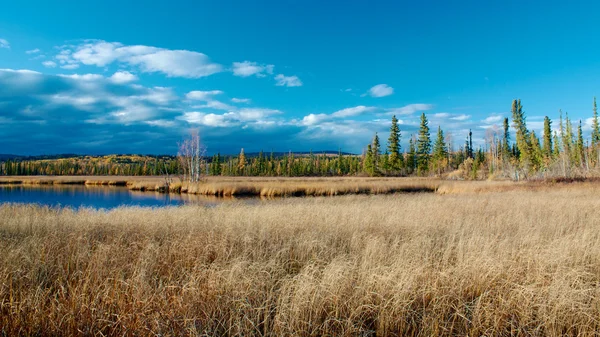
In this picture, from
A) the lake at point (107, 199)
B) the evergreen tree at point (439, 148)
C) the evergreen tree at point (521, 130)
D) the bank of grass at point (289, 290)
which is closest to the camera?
the bank of grass at point (289, 290)

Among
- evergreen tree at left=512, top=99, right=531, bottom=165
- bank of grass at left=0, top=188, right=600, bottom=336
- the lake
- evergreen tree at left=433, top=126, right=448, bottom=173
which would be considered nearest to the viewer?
bank of grass at left=0, top=188, right=600, bottom=336

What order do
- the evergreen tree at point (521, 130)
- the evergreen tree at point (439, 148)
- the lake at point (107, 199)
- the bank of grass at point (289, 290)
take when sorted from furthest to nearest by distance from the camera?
the evergreen tree at point (439, 148), the evergreen tree at point (521, 130), the lake at point (107, 199), the bank of grass at point (289, 290)

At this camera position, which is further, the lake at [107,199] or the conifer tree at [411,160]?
the conifer tree at [411,160]

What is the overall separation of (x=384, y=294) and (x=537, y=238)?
457 centimetres

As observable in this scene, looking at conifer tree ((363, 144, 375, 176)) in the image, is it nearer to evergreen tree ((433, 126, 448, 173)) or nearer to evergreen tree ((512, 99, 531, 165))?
evergreen tree ((433, 126, 448, 173))

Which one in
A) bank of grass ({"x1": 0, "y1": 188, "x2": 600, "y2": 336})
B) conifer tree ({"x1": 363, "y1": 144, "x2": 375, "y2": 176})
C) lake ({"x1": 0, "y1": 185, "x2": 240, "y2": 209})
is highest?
conifer tree ({"x1": 363, "y1": 144, "x2": 375, "y2": 176})

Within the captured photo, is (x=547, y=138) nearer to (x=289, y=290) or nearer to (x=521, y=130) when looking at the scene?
(x=521, y=130)

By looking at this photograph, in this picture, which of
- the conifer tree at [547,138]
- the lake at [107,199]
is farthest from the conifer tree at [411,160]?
the lake at [107,199]

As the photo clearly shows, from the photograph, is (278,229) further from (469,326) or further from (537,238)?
(537,238)

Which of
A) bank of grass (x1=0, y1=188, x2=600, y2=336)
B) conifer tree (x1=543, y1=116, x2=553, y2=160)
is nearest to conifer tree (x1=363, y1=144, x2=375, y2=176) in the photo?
conifer tree (x1=543, y1=116, x2=553, y2=160)

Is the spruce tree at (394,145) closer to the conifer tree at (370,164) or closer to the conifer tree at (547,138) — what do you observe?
the conifer tree at (370,164)

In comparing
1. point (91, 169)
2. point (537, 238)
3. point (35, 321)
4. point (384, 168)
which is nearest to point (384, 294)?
point (35, 321)

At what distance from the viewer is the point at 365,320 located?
340 cm

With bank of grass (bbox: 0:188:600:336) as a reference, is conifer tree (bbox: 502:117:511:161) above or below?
above
